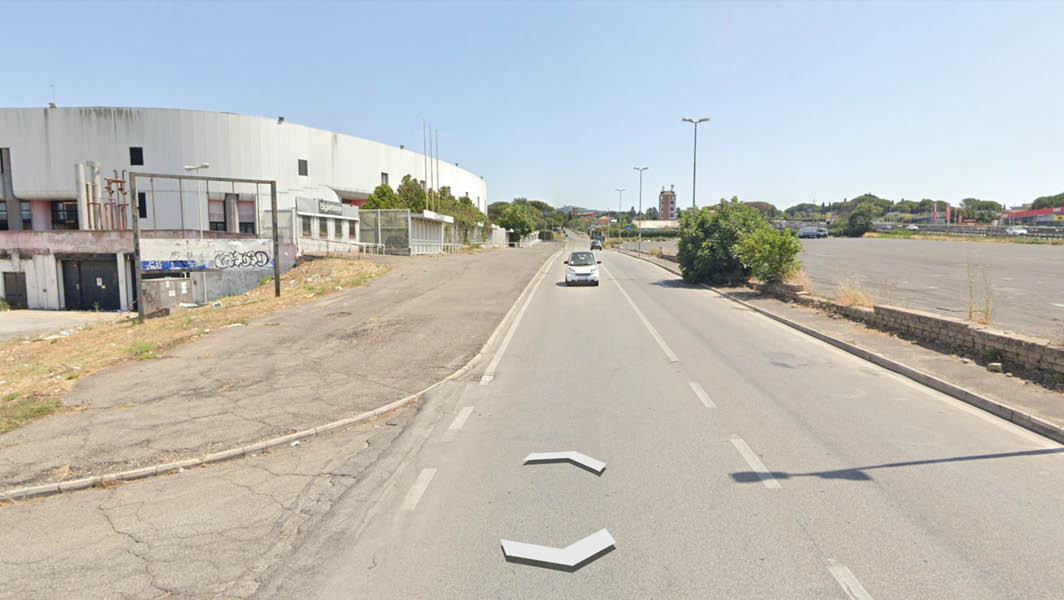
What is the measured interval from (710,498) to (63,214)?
74286 mm

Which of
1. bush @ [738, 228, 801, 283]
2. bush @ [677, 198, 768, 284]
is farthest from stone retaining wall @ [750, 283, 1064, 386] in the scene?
bush @ [677, 198, 768, 284]

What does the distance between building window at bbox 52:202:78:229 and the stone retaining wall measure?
70.7m

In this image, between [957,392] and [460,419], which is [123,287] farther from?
[957,392]

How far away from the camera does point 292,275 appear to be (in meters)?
31.5

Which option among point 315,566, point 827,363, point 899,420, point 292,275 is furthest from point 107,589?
point 292,275

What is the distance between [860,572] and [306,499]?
4387 millimetres

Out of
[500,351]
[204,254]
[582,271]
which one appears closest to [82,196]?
[204,254]

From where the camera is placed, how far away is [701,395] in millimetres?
8578

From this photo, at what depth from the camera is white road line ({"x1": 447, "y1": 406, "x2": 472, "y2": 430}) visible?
7393 mm

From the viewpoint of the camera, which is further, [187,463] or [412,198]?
[412,198]

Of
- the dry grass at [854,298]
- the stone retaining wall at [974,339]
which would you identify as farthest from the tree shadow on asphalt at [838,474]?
the dry grass at [854,298]

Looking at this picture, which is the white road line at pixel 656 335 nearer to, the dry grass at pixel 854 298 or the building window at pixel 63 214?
the dry grass at pixel 854 298

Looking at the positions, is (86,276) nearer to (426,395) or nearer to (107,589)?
(426,395)

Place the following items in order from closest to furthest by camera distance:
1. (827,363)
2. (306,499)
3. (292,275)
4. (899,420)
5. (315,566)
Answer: (315,566)
(306,499)
(899,420)
(827,363)
(292,275)
